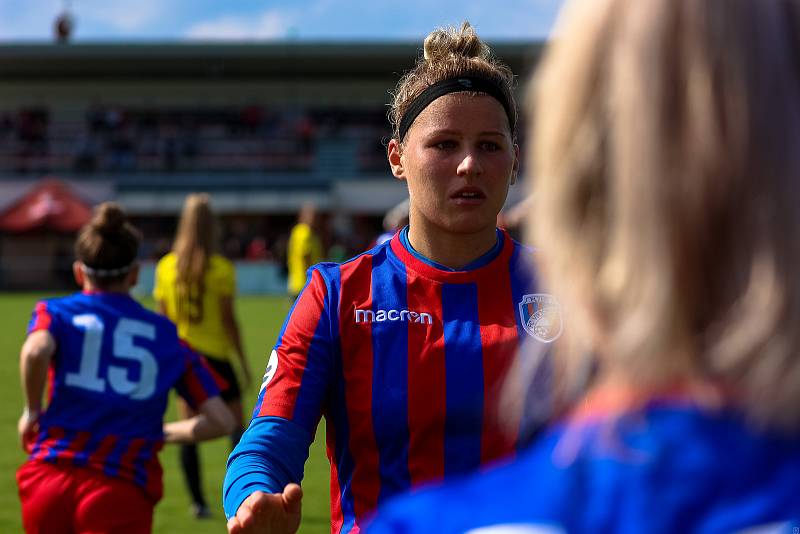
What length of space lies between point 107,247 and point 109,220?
7.8 inches

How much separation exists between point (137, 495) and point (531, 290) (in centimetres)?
207

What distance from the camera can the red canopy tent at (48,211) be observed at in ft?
110

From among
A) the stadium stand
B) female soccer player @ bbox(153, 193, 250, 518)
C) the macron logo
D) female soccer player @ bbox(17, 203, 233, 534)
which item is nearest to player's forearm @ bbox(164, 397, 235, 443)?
female soccer player @ bbox(17, 203, 233, 534)

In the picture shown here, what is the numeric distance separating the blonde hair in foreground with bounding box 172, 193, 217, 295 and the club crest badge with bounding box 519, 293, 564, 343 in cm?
493

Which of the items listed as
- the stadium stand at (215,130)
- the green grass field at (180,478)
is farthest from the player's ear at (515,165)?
the stadium stand at (215,130)

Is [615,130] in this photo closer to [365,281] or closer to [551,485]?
[551,485]

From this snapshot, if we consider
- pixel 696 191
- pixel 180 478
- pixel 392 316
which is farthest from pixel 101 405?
pixel 180 478

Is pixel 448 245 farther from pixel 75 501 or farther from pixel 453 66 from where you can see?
pixel 75 501

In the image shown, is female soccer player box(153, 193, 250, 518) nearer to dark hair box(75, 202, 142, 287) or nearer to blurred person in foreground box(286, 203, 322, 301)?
dark hair box(75, 202, 142, 287)

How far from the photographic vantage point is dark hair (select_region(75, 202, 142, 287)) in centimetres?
431

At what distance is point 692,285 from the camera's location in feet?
3.29

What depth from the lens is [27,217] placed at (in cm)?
3403

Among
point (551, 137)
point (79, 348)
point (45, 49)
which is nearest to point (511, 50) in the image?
point (45, 49)

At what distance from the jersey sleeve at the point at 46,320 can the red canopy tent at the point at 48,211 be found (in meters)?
29.8
